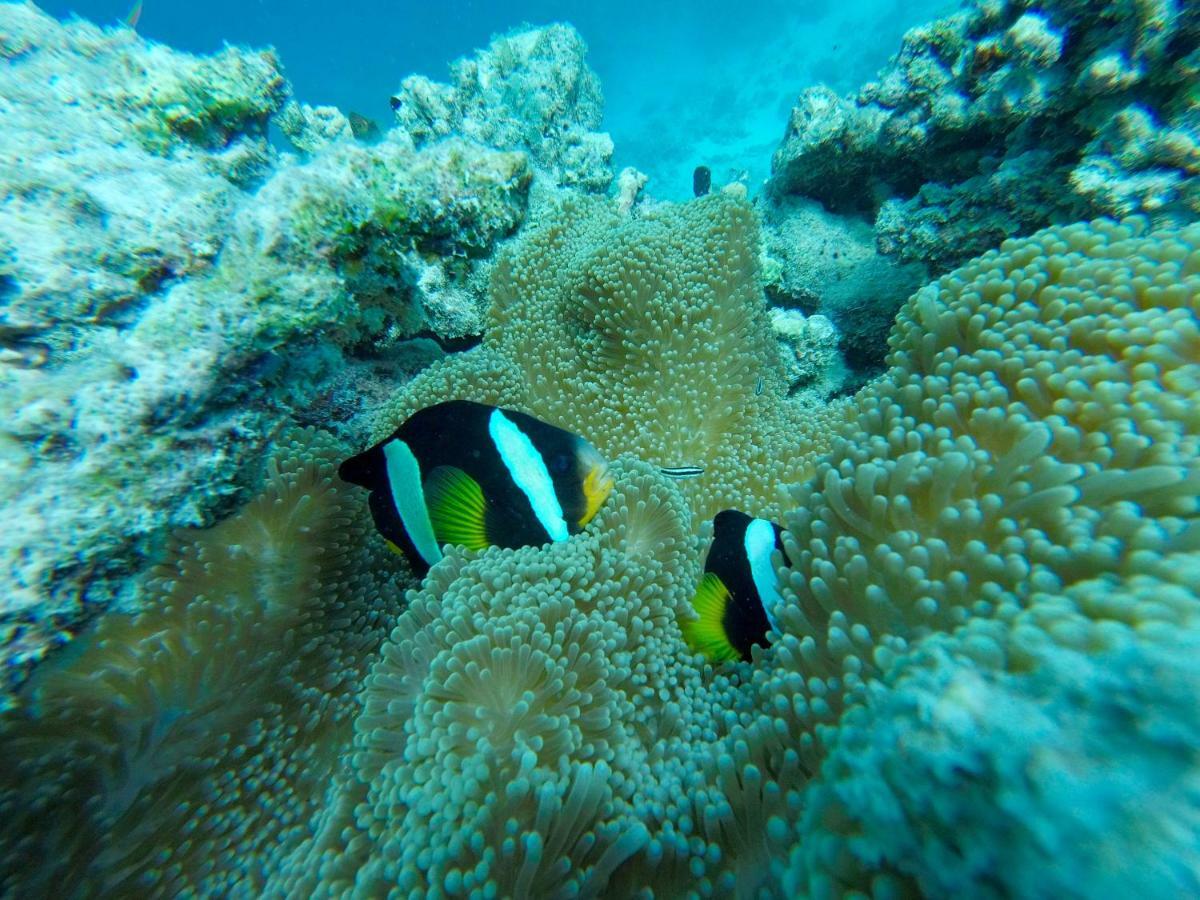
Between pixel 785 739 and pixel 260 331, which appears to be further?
pixel 260 331

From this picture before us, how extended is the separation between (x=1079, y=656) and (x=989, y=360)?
817 millimetres

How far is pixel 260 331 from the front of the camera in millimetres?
1646

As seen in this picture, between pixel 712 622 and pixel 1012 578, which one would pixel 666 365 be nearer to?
pixel 712 622

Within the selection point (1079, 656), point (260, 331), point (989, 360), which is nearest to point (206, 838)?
point (260, 331)

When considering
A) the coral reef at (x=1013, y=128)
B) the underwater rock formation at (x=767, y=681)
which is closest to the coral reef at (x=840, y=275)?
the coral reef at (x=1013, y=128)

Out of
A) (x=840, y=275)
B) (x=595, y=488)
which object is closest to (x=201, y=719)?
(x=595, y=488)

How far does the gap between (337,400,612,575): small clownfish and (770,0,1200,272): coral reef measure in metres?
2.52

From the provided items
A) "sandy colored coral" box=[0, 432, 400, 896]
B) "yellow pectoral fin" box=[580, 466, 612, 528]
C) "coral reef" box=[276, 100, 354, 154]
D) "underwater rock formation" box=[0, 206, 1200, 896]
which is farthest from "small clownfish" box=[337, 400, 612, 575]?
"coral reef" box=[276, 100, 354, 154]

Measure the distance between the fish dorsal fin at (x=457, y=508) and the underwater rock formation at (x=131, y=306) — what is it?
0.52 metres

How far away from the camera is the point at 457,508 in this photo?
1.75 m

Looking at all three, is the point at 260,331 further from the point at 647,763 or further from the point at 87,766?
the point at 647,763

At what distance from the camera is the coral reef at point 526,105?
5.96 m

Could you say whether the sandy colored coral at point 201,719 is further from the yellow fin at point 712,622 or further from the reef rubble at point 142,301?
the yellow fin at point 712,622

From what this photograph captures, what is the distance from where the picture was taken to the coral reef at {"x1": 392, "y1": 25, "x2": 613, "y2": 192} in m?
5.96
